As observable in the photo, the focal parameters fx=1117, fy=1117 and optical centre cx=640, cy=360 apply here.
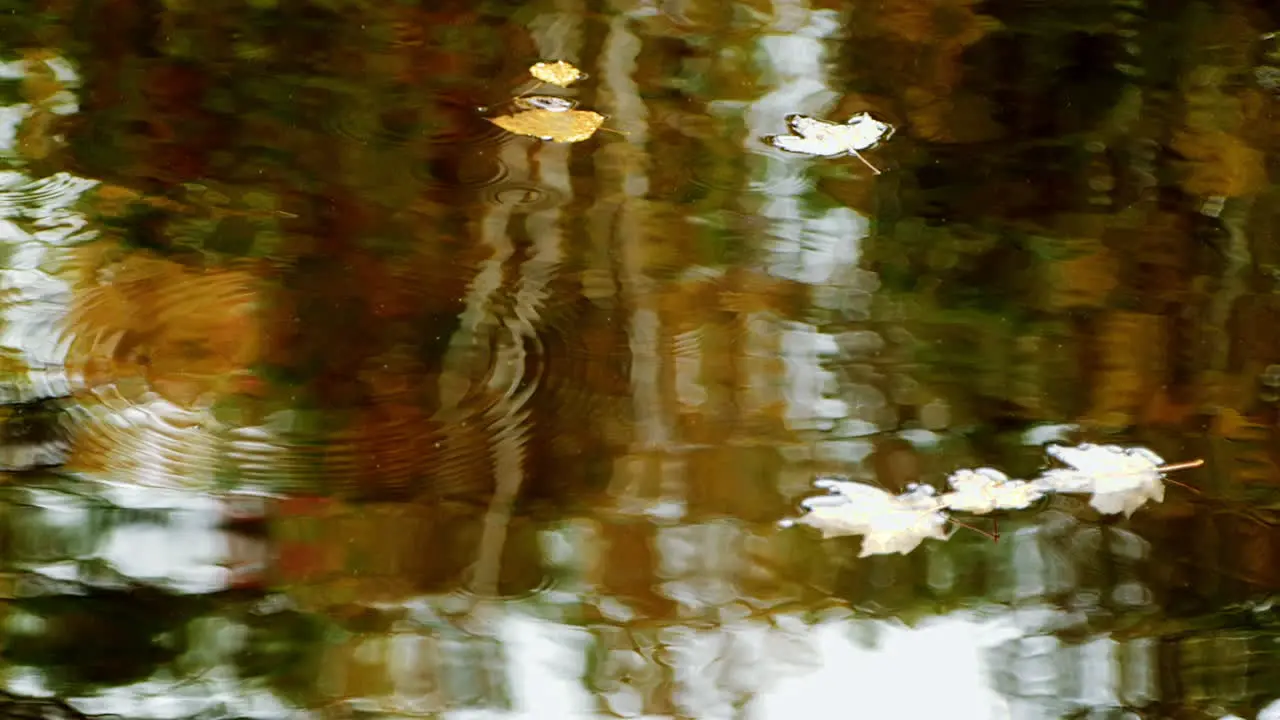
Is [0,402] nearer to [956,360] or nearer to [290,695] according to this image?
[290,695]

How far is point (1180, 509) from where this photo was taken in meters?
1.03

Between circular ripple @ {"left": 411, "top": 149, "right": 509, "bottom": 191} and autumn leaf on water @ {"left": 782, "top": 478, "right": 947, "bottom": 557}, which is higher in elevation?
circular ripple @ {"left": 411, "top": 149, "right": 509, "bottom": 191}

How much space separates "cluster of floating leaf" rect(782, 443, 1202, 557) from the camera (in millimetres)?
1003

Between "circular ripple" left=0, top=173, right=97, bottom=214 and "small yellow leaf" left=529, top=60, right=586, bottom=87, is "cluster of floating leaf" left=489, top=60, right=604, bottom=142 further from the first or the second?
"circular ripple" left=0, top=173, right=97, bottom=214

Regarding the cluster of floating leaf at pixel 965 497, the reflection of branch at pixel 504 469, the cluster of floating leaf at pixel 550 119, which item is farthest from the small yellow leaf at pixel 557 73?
the cluster of floating leaf at pixel 965 497

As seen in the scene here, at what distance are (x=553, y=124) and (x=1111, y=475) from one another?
33.8 inches

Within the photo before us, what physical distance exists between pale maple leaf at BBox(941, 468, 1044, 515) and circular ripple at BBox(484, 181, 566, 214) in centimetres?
62

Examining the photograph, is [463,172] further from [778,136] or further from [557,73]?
[778,136]

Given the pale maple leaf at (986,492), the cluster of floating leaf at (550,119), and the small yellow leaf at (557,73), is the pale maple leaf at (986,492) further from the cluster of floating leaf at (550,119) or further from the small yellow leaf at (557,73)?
the small yellow leaf at (557,73)

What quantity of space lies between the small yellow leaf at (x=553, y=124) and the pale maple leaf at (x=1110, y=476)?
30.4 inches

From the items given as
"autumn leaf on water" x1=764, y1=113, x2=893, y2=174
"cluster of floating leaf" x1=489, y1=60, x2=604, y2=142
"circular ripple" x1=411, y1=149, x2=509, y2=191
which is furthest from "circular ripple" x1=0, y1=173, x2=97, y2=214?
"autumn leaf on water" x1=764, y1=113, x2=893, y2=174

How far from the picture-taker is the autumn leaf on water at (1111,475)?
103 centimetres

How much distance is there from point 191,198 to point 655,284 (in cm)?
57

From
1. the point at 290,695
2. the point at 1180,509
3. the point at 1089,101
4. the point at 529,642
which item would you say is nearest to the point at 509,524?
the point at 529,642
